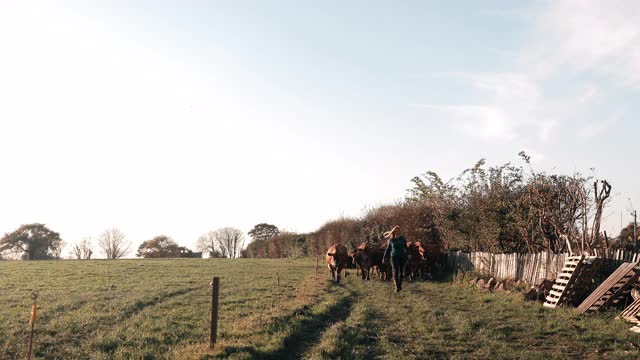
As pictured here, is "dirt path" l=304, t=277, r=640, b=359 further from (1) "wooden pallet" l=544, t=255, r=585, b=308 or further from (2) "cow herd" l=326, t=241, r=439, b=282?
(2) "cow herd" l=326, t=241, r=439, b=282

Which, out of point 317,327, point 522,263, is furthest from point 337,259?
point 317,327

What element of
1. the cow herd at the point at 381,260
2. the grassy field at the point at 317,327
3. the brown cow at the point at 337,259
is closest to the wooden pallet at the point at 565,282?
the grassy field at the point at 317,327

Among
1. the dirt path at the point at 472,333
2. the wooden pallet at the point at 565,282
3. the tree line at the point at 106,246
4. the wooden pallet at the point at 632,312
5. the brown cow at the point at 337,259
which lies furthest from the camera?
the tree line at the point at 106,246

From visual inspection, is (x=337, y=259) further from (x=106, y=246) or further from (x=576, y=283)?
(x=106, y=246)

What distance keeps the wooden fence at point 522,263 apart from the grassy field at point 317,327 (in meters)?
1.73

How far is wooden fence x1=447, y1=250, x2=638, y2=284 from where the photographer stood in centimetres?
1528

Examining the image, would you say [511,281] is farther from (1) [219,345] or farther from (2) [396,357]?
(1) [219,345]

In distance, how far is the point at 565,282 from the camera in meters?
15.0

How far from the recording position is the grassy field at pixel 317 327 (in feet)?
34.1

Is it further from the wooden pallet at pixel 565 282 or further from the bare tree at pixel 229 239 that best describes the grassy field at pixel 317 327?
the bare tree at pixel 229 239

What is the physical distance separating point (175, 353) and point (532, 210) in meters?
15.6

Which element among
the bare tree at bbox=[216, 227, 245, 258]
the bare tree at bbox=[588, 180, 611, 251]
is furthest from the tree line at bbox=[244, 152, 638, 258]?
the bare tree at bbox=[216, 227, 245, 258]

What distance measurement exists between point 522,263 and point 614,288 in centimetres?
605

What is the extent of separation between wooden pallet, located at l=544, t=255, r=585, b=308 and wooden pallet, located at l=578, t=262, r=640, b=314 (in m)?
0.94
